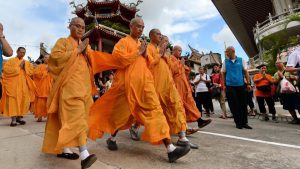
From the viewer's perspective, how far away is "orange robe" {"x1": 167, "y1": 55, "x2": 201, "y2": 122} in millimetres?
4648

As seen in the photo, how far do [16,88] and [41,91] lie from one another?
942 millimetres

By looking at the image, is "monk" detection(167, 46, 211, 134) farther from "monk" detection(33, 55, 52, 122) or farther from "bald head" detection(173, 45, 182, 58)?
"monk" detection(33, 55, 52, 122)

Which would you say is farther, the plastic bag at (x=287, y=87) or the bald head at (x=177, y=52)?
the plastic bag at (x=287, y=87)

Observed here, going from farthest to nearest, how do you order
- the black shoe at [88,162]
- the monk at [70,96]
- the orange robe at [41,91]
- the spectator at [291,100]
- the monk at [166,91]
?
the orange robe at [41,91]
the spectator at [291,100]
the monk at [166,91]
the monk at [70,96]
the black shoe at [88,162]

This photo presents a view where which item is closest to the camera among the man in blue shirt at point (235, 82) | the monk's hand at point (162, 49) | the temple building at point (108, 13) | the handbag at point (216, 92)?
the monk's hand at point (162, 49)

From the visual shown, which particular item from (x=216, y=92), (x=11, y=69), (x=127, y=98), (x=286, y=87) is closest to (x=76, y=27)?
(x=127, y=98)

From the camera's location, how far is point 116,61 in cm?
362

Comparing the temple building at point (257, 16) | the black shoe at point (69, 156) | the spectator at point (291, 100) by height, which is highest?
the temple building at point (257, 16)

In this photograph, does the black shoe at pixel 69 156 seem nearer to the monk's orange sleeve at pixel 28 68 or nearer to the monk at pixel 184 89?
the monk at pixel 184 89

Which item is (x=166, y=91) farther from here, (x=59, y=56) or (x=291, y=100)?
(x=291, y=100)

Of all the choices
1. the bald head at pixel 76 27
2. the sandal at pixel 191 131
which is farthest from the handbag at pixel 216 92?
the bald head at pixel 76 27

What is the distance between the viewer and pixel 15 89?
20.2ft

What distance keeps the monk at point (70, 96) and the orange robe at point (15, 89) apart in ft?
11.2

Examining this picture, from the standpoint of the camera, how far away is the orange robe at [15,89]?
19.8 feet
